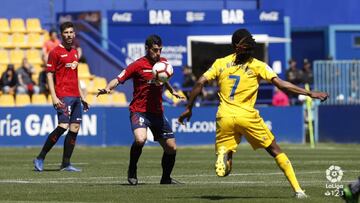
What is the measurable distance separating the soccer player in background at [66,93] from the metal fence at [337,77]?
17562 millimetres

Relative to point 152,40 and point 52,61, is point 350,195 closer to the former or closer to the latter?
point 152,40

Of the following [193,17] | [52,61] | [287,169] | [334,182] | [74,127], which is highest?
[52,61]

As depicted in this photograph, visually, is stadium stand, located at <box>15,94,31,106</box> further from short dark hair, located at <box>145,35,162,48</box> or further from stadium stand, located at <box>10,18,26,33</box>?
short dark hair, located at <box>145,35,162,48</box>

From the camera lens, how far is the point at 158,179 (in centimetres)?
1695

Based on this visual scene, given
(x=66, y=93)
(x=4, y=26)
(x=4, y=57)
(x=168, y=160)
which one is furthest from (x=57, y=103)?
(x=4, y=26)

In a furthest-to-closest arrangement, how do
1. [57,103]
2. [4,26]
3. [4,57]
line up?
[4,26] → [4,57] → [57,103]

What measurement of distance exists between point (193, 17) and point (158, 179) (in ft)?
73.1

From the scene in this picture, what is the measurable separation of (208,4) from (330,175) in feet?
82.0

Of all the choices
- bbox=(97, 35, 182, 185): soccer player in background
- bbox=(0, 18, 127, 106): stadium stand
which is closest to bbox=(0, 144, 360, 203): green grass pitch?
bbox=(97, 35, 182, 185): soccer player in background

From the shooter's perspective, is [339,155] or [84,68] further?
[84,68]

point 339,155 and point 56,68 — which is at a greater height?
point 56,68

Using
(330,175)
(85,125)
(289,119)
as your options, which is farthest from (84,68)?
(330,175)

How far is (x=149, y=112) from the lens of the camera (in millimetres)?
16047

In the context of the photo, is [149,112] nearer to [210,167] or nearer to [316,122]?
[210,167]
